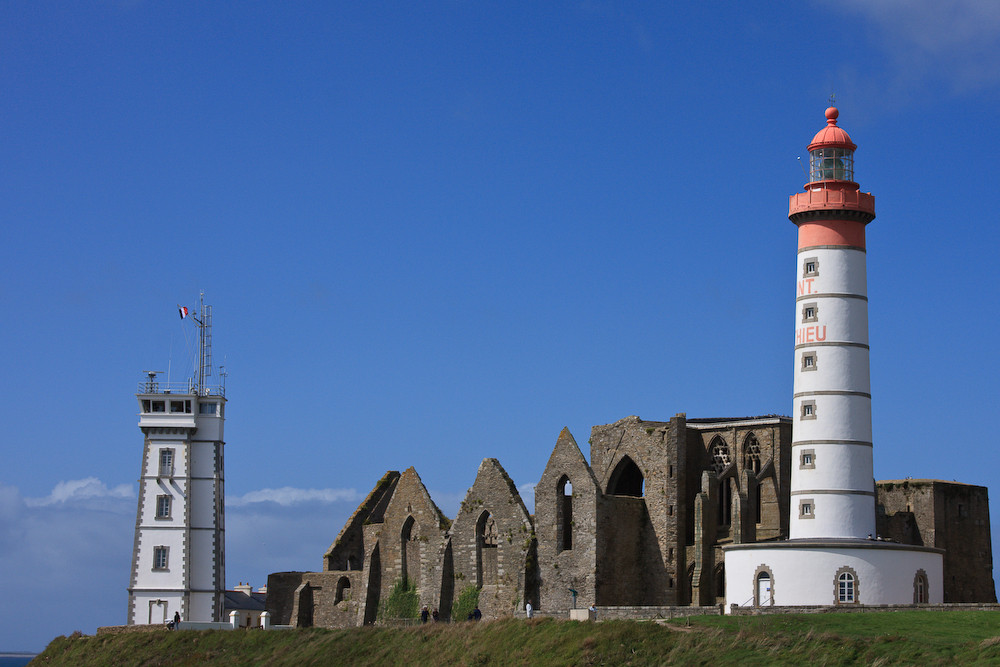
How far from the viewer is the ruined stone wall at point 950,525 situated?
187ft

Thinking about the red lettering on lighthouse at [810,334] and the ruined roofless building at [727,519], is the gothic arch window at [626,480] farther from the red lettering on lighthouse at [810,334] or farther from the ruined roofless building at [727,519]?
the red lettering on lighthouse at [810,334]

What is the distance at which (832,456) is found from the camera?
52.2 m

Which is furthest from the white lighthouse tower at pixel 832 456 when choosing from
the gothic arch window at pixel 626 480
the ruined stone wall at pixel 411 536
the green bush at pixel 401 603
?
the green bush at pixel 401 603

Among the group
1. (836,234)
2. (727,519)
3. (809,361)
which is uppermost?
(836,234)

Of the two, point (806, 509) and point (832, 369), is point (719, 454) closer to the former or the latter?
point (806, 509)

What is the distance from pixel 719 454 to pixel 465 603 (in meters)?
11.8

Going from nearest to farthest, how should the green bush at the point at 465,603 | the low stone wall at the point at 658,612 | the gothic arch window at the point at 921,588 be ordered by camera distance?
the low stone wall at the point at 658,612, the gothic arch window at the point at 921,588, the green bush at the point at 465,603

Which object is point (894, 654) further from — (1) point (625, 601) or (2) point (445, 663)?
(1) point (625, 601)

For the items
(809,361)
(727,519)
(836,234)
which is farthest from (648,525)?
(836,234)

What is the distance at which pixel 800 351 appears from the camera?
53.2m

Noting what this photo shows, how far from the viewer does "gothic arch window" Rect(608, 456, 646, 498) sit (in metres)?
61.7

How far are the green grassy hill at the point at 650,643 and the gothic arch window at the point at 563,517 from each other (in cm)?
836

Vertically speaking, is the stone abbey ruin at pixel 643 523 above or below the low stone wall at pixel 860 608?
above

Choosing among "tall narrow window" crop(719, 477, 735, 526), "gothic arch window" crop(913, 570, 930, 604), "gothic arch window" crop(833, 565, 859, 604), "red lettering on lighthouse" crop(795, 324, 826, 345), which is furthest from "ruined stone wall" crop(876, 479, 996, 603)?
"red lettering on lighthouse" crop(795, 324, 826, 345)
